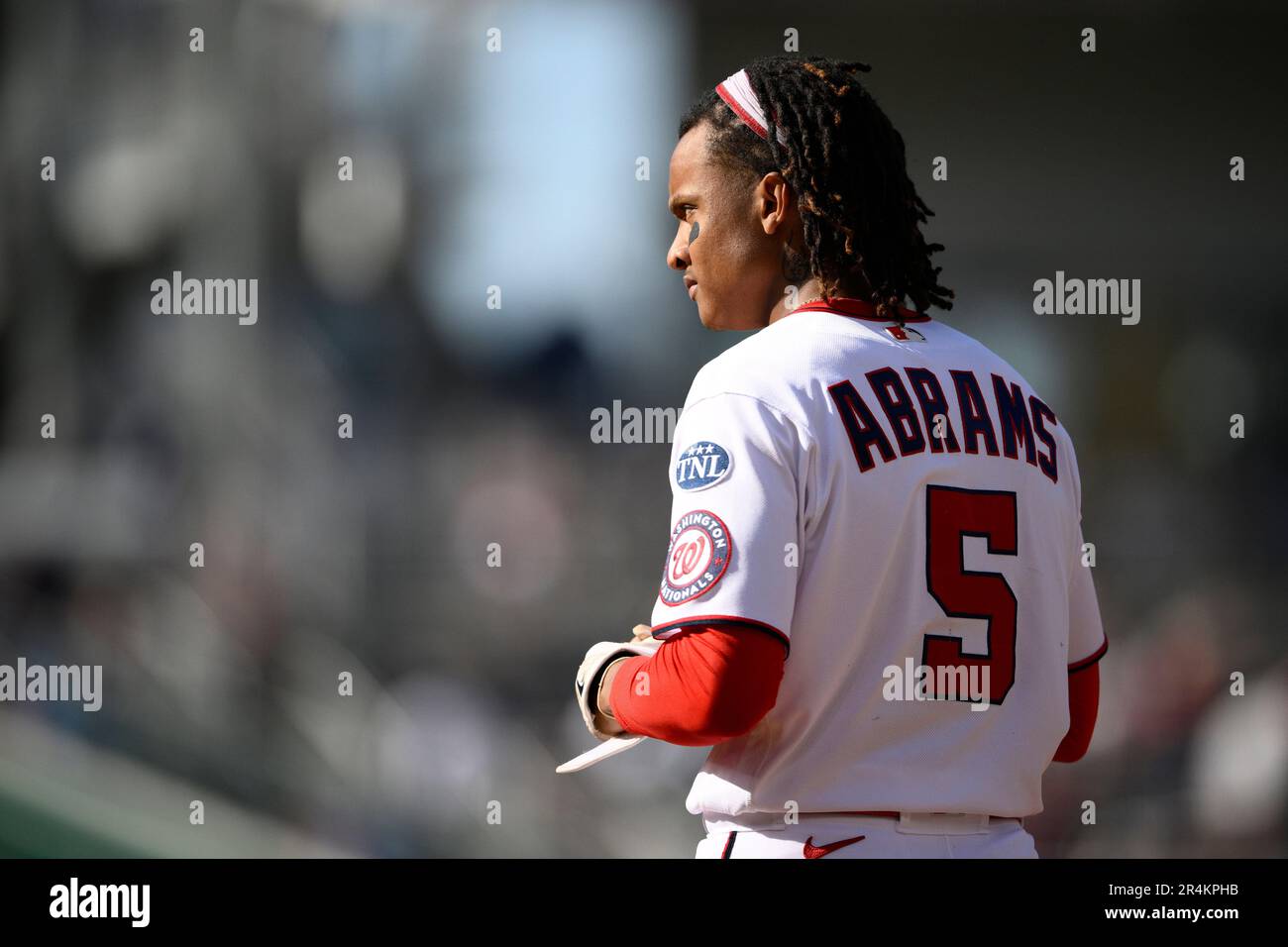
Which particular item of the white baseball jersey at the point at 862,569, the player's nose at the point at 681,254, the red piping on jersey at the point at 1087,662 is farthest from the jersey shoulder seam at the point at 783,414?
the red piping on jersey at the point at 1087,662

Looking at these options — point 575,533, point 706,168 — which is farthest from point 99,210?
point 706,168

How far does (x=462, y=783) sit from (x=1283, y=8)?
12.8ft

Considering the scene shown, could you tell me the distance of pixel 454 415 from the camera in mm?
4629

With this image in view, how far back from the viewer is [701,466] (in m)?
1.52

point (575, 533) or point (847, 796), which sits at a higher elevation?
point (575, 533)

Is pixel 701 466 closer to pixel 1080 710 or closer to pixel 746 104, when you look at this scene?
pixel 746 104

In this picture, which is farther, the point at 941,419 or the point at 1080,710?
the point at 1080,710

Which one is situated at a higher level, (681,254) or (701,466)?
(681,254)

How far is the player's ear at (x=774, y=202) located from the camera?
1.75m

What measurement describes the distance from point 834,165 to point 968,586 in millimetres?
580

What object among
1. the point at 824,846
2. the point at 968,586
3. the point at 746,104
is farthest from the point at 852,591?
the point at 746,104

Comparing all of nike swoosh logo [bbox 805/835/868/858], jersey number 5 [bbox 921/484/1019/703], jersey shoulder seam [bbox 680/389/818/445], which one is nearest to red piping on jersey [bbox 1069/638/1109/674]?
jersey number 5 [bbox 921/484/1019/703]

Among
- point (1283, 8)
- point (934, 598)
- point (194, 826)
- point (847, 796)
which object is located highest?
point (1283, 8)

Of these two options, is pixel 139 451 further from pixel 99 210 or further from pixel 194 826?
pixel 194 826
